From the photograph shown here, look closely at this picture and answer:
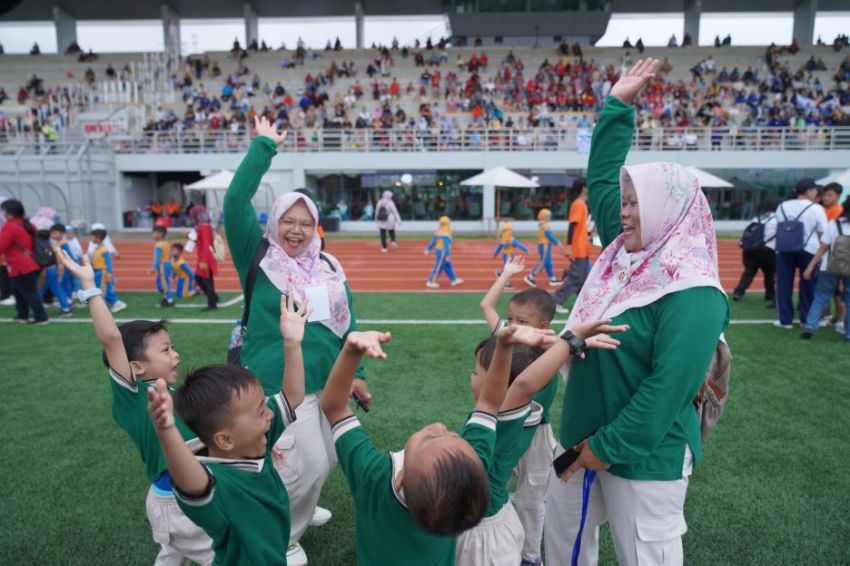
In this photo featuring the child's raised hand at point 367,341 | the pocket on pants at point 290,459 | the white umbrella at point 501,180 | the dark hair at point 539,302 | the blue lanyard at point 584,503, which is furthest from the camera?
the white umbrella at point 501,180

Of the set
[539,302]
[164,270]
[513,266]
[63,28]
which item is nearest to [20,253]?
[164,270]

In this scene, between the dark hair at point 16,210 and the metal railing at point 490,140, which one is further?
the metal railing at point 490,140

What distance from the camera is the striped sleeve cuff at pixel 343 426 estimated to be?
6.28ft

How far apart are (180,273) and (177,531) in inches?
344

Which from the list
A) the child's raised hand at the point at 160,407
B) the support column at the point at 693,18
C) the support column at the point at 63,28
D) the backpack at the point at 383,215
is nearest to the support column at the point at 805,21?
the support column at the point at 693,18

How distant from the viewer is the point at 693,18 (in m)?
38.6

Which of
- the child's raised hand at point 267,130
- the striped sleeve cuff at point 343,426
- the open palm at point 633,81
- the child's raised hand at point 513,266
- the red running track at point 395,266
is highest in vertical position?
the open palm at point 633,81

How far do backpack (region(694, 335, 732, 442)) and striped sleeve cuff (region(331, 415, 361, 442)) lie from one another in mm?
1310

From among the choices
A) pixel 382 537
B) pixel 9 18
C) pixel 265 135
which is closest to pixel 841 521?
pixel 382 537

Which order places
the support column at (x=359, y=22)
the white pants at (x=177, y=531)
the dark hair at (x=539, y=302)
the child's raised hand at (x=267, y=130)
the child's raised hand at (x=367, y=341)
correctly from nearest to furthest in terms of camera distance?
the child's raised hand at (x=367, y=341) → the white pants at (x=177, y=531) → the dark hair at (x=539, y=302) → the child's raised hand at (x=267, y=130) → the support column at (x=359, y=22)

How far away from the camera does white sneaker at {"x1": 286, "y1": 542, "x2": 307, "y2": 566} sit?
301 centimetres

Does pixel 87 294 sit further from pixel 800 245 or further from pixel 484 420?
pixel 800 245

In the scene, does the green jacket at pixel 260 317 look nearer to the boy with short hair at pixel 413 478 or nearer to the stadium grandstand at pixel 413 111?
the boy with short hair at pixel 413 478

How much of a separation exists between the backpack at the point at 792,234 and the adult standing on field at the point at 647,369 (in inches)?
252
